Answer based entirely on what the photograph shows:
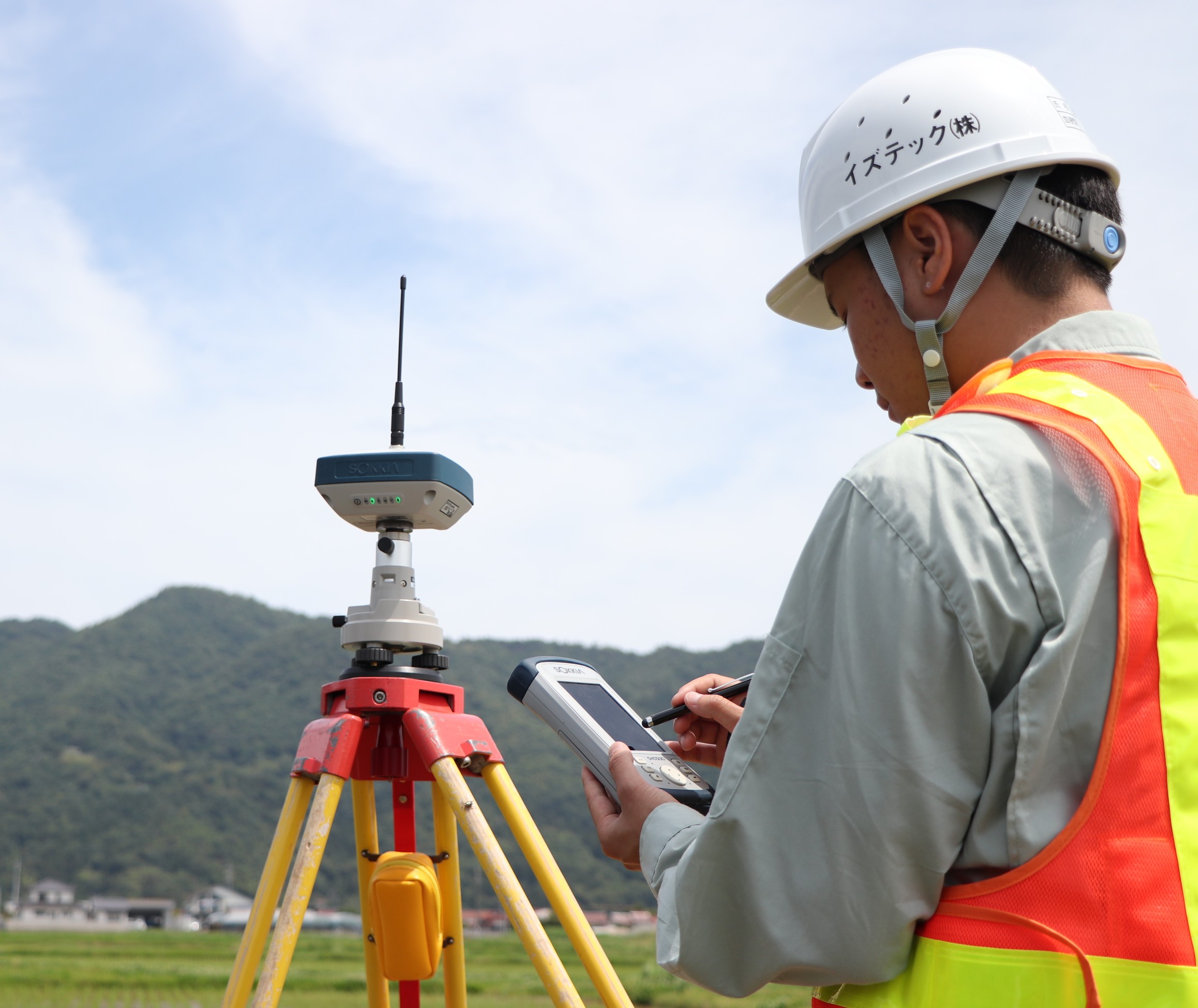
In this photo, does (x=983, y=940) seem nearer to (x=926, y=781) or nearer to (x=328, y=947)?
(x=926, y=781)

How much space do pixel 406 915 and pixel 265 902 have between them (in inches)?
13.5

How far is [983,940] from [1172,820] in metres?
0.19

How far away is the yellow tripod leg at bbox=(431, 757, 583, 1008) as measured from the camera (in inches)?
91.7

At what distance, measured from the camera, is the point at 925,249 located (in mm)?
1234

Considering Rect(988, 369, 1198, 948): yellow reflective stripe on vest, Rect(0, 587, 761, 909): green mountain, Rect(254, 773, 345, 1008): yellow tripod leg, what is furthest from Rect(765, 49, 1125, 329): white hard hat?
Rect(0, 587, 761, 909): green mountain

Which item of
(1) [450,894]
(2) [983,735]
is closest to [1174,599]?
(2) [983,735]

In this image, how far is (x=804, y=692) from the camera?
0.93m

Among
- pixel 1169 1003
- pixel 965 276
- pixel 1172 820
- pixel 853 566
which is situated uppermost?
pixel 965 276

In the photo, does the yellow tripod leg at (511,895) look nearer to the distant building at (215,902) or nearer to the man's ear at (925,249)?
the man's ear at (925,249)

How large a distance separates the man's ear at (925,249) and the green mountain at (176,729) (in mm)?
31998

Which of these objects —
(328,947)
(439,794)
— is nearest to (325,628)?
(328,947)

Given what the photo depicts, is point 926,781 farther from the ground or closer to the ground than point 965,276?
closer to the ground

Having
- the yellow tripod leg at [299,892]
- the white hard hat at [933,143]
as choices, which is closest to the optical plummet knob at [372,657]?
the yellow tripod leg at [299,892]

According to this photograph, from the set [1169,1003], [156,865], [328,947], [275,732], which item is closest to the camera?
[1169,1003]
